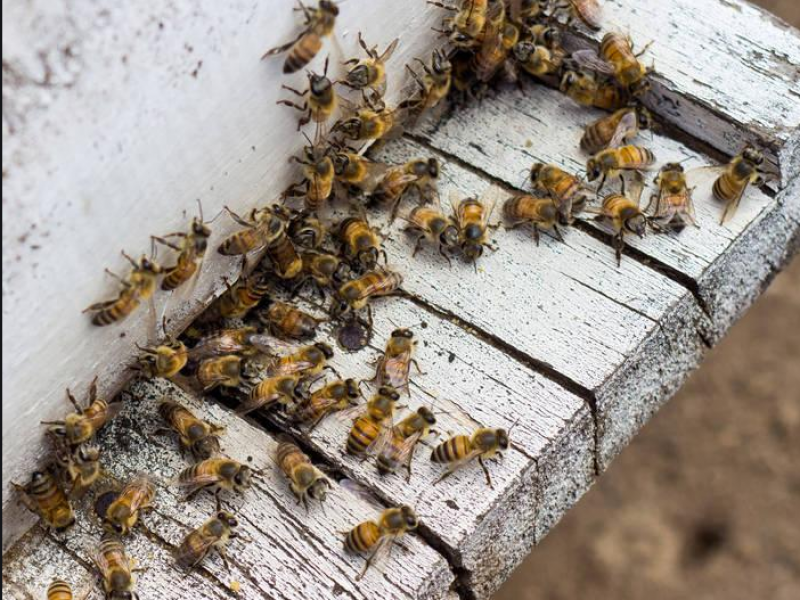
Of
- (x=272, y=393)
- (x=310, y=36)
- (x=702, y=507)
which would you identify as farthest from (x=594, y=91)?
(x=702, y=507)

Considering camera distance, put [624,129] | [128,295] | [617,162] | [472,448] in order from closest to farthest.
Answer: [128,295]
[472,448]
[617,162]
[624,129]

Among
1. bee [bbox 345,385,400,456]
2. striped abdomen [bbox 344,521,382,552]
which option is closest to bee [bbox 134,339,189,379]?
bee [bbox 345,385,400,456]

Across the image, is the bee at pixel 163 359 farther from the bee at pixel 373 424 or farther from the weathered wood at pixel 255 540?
the bee at pixel 373 424

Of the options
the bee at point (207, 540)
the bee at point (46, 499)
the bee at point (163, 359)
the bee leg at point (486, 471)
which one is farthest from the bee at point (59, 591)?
the bee leg at point (486, 471)

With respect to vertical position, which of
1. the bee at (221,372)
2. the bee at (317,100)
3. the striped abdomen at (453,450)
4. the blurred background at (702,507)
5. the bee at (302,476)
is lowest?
the bee at (302,476)

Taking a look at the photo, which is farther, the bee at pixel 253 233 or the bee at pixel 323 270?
the bee at pixel 323 270

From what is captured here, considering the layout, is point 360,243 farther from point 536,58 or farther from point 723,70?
point 723,70
